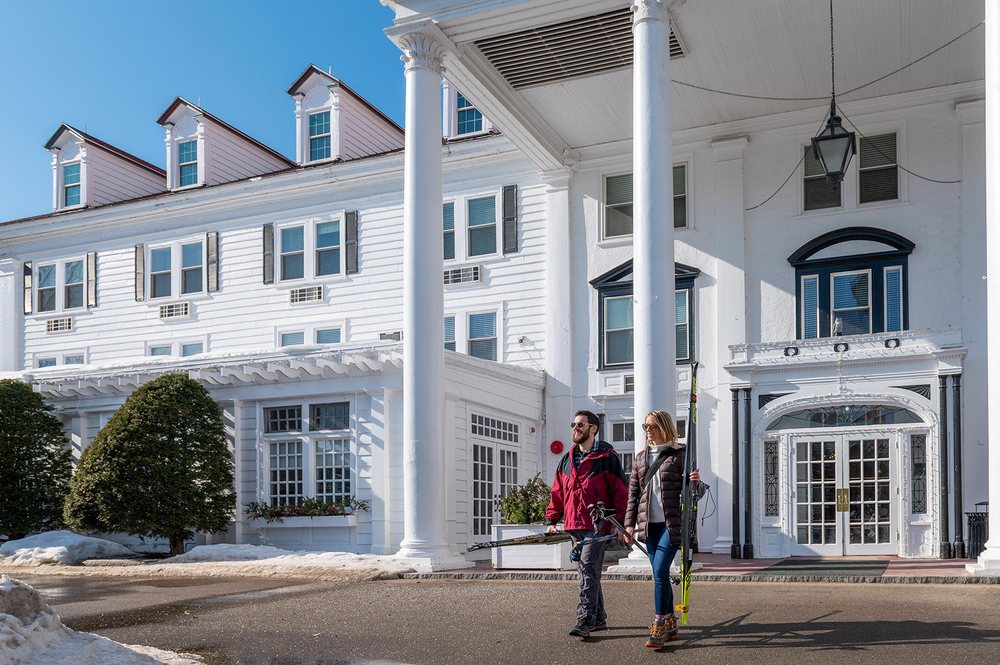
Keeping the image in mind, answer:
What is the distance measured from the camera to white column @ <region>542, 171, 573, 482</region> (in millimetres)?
20781

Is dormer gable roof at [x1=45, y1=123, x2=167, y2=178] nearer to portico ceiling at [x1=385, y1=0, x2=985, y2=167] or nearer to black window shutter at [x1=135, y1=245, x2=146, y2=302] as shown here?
black window shutter at [x1=135, y1=245, x2=146, y2=302]

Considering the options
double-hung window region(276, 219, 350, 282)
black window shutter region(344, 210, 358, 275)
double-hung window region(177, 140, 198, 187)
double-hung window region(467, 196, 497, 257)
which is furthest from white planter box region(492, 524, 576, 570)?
double-hung window region(177, 140, 198, 187)

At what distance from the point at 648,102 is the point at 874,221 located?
6790mm

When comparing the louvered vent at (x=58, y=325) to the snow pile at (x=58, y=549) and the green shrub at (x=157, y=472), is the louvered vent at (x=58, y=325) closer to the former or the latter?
the snow pile at (x=58, y=549)

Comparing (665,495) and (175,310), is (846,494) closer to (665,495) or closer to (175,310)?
(665,495)

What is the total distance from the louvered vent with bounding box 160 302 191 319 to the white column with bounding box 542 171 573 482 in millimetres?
8997

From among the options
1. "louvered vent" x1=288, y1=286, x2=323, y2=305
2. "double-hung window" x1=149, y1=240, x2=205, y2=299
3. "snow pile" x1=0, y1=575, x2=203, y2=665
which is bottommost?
"snow pile" x1=0, y1=575, x2=203, y2=665

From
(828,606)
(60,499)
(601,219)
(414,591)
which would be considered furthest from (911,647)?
(60,499)

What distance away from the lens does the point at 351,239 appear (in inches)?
914

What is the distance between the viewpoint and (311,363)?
18.3 m

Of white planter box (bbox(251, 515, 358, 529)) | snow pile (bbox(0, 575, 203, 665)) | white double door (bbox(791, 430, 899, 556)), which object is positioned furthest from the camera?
white planter box (bbox(251, 515, 358, 529))

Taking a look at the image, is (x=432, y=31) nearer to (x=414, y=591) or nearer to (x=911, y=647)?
(x=414, y=591)

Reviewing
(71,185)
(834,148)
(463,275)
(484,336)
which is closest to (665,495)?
(834,148)

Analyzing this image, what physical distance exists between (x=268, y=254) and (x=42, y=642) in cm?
1802
